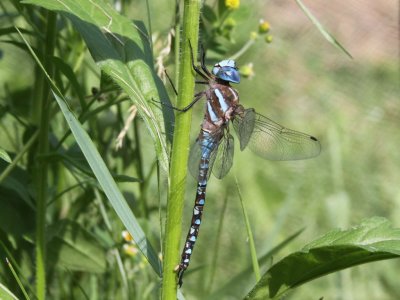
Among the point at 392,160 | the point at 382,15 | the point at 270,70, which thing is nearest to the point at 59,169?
the point at 392,160

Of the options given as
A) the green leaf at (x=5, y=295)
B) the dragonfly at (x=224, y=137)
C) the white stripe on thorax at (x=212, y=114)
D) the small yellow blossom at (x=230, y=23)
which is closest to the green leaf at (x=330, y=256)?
the dragonfly at (x=224, y=137)

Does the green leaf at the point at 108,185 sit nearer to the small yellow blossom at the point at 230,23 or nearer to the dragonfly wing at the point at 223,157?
the dragonfly wing at the point at 223,157

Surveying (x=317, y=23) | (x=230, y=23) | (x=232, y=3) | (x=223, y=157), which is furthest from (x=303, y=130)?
(x=317, y=23)

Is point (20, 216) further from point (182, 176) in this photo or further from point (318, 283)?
point (318, 283)

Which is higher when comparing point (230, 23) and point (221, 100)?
point (230, 23)

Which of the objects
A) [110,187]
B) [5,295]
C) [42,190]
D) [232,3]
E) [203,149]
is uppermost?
[232,3]

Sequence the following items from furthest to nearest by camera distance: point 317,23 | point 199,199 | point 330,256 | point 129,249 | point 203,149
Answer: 1. point 129,249
2. point 203,149
3. point 199,199
4. point 317,23
5. point 330,256

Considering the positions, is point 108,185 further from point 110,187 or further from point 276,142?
point 276,142
